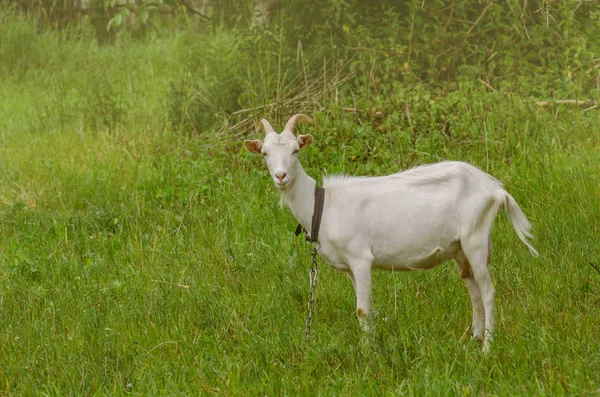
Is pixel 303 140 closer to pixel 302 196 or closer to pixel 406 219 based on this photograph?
pixel 302 196

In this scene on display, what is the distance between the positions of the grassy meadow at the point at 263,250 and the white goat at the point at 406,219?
290 millimetres

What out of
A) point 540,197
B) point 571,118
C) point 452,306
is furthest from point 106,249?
point 571,118

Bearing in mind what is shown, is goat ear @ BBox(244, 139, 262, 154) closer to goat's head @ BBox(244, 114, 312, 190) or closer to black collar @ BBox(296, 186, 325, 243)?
goat's head @ BBox(244, 114, 312, 190)

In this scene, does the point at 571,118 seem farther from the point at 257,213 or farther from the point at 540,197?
the point at 257,213

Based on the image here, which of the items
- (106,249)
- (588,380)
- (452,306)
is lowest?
(106,249)

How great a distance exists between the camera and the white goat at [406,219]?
15.6 feet

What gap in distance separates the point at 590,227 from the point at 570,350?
83.8 inches

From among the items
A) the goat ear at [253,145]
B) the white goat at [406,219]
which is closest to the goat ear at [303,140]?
the white goat at [406,219]

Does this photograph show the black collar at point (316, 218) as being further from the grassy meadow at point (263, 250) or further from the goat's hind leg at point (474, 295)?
the goat's hind leg at point (474, 295)

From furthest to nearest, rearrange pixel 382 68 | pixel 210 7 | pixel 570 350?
pixel 210 7, pixel 382 68, pixel 570 350

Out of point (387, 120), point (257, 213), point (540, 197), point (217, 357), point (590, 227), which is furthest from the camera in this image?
point (387, 120)

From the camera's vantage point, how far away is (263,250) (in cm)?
649

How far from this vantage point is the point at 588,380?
3.87 m

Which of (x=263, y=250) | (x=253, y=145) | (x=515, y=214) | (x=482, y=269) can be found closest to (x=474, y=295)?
(x=482, y=269)
